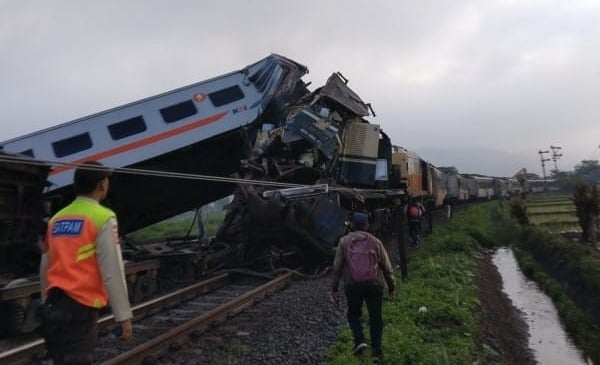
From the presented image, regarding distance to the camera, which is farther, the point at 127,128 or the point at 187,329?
the point at 127,128

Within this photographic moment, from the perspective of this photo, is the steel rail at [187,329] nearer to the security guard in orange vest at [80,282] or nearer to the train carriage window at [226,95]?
the security guard in orange vest at [80,282]

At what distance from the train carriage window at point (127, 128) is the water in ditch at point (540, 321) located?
8325mm

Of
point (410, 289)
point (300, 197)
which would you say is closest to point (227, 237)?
point (300, 197)

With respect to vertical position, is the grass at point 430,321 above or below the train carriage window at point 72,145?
below

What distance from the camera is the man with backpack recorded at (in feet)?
18.3

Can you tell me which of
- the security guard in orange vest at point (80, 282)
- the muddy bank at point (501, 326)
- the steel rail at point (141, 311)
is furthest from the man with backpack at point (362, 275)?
the security guard in orange vest at point (80, 282)

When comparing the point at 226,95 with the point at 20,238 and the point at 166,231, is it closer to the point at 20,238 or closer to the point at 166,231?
the point at 20,238

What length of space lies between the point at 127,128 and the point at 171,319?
5.07 metres

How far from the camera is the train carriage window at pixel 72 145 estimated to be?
11000mm

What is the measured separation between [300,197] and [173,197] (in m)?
3.58

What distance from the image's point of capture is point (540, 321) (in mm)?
10578

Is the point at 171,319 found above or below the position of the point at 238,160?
below

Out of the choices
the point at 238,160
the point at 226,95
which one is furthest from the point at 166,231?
the point at 226,95

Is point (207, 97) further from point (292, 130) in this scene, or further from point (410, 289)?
point (410, 289)
